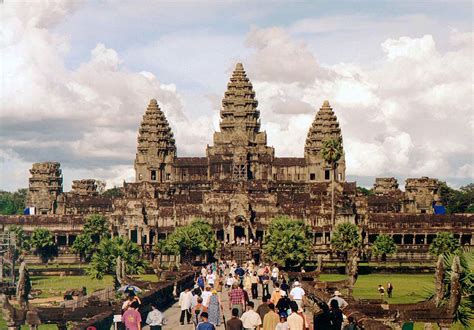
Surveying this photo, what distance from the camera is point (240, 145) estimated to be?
602 feet

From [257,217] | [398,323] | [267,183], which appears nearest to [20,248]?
[257,217]

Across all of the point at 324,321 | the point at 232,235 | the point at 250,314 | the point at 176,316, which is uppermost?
the point at 232,235

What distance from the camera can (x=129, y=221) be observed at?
510 ft

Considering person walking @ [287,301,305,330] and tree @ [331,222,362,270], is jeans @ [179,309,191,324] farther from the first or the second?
tree @ [331,222,362,270]

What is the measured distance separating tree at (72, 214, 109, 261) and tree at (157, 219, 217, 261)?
53.6 ft

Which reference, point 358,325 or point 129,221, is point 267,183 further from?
point 358,325

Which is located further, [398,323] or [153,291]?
[153,291]

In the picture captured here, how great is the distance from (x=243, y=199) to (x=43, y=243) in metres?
32.6

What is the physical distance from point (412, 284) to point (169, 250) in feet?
132

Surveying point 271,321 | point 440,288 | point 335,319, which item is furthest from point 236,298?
point 440,288

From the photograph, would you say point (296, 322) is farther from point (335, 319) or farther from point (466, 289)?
point (466, 289)

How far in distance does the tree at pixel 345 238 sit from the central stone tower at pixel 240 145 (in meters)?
42.7

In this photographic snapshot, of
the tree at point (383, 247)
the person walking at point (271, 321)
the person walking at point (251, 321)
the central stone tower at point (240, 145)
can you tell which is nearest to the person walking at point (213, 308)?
the person walking at point (251, 321)

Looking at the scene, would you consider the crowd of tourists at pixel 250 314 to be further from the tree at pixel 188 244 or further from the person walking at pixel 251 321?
the tree at pixel 188 244
